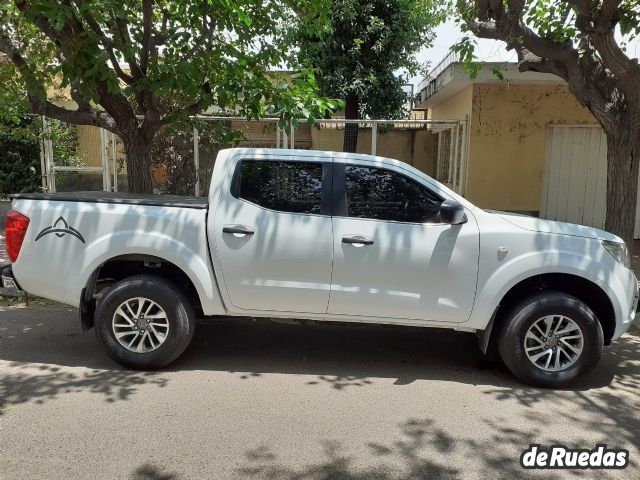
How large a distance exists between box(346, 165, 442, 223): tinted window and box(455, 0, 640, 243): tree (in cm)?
320

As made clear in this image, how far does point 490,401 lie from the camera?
13.6 ft

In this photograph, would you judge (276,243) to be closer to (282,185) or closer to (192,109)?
(282,185)

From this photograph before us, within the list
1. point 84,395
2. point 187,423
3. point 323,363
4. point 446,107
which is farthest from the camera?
point 446,107

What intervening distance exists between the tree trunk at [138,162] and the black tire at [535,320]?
486 centimetres

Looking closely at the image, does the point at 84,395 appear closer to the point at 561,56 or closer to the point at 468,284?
the point at 468,284

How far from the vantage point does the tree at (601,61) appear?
616 cm

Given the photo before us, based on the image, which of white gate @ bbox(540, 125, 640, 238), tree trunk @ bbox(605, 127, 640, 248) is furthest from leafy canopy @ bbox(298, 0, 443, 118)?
tree trunk @ bbox(605, 127, 640, 248)

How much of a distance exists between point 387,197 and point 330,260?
2.32 ft

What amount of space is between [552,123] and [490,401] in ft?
26.3

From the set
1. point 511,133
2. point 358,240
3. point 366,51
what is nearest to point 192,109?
point 358,240

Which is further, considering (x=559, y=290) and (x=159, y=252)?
(x=559, y=290)

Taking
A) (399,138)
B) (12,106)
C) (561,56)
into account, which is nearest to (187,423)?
(561,56)

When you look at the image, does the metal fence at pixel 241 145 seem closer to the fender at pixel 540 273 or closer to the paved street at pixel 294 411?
the paved street at pixel 294 411

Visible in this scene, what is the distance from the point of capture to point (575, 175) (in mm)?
10789
